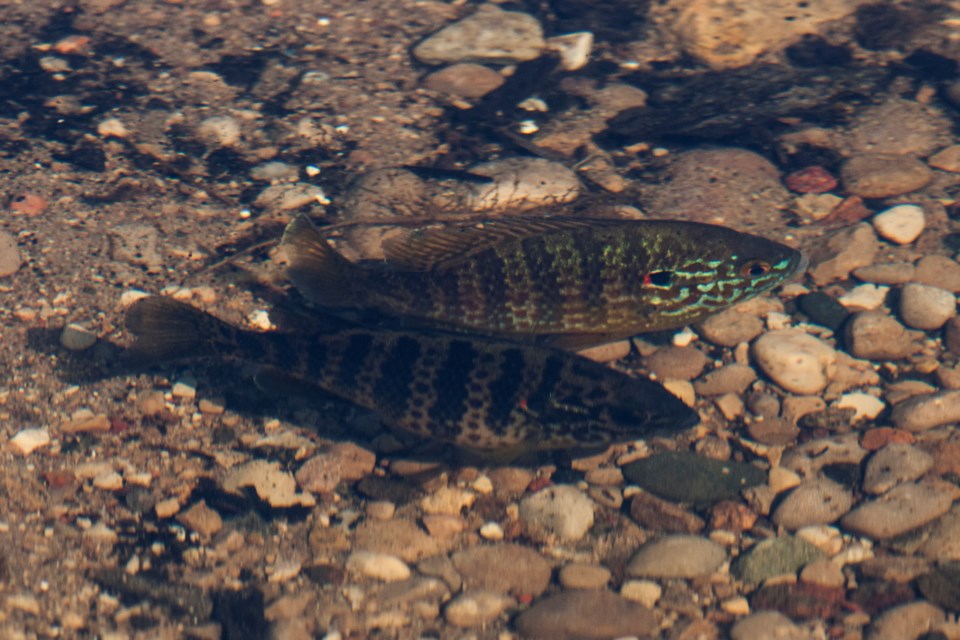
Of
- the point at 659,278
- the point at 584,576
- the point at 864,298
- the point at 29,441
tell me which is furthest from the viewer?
the point at 864,298

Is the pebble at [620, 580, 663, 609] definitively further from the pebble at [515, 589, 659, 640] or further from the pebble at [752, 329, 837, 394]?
the pebble at [752, 329, 837, 394]

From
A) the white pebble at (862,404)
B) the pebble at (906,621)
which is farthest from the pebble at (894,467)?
the pebble at (906,621)

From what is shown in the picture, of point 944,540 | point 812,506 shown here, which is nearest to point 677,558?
point 812,506

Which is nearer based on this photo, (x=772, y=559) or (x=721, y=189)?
(x=772, y=559)

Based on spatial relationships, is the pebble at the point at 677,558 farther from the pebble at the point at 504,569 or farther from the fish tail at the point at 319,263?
the fish tail at the point at 319,263

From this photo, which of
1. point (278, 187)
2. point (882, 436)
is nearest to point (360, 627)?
point (882, 436)

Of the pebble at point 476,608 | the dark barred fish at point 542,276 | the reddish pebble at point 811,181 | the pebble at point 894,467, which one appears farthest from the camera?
the reddish pebble at point 811,181

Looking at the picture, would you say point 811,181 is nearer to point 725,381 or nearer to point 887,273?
A: point 887,273
